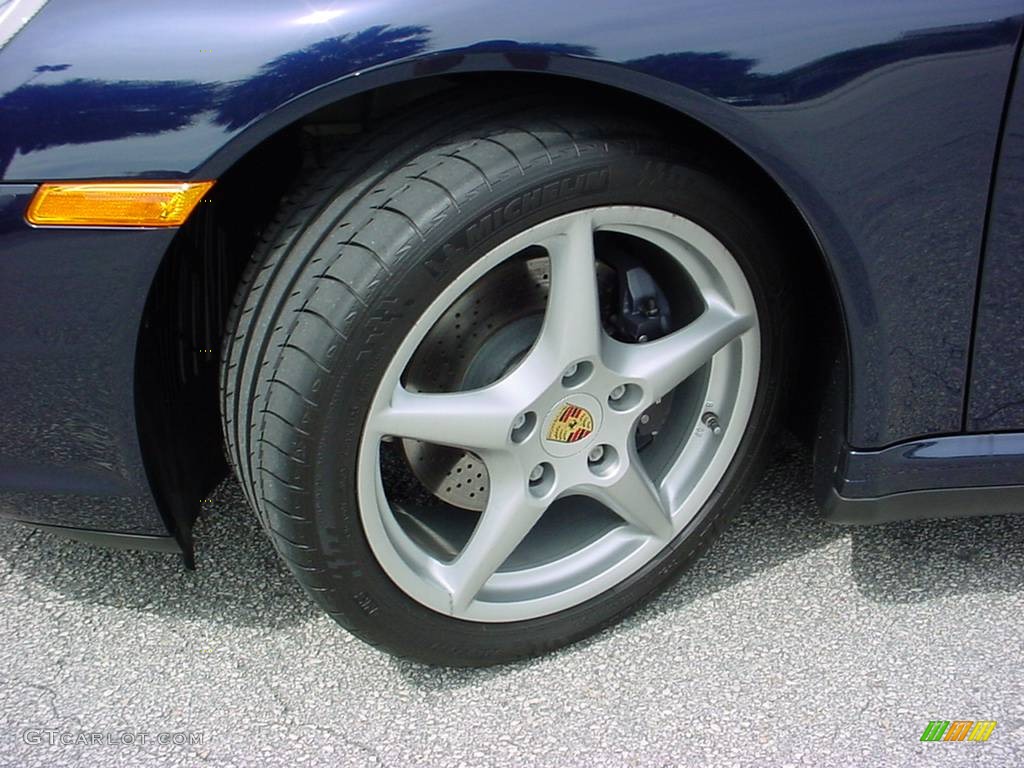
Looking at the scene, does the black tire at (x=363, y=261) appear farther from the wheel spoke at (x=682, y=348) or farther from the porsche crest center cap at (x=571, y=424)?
the porsche crest center cap at (x=571, y=424)

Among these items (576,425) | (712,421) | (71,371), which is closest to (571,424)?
(576,425)

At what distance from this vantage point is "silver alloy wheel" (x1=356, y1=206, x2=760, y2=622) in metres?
1.53

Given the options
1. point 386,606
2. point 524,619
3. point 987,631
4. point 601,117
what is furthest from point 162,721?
point 987,631

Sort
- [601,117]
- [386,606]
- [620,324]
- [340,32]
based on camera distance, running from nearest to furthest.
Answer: [340,32] → [601,117] → [386,606] → [620,324]

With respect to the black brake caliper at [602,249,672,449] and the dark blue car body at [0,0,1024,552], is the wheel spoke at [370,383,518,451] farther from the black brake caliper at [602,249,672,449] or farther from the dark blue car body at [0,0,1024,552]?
the dark blue car body at [0,0,1024,552]

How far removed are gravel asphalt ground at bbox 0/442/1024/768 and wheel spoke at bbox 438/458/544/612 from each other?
205mm

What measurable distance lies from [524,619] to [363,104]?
0.89 metres

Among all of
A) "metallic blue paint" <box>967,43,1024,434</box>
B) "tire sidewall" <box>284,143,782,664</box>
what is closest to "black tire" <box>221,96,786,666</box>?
"tire sidewall" <box>284,143,782,664</box>

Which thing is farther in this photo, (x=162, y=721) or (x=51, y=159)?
(x=162, y=721)

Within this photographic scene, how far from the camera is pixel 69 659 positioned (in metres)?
1.81

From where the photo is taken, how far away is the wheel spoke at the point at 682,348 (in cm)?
169

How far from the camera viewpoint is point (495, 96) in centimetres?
150

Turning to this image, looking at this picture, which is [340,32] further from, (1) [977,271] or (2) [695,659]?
(2) [695,659]

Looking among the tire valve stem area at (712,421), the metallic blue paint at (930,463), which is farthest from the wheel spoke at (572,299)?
the metallic blue paint at (930,463)
